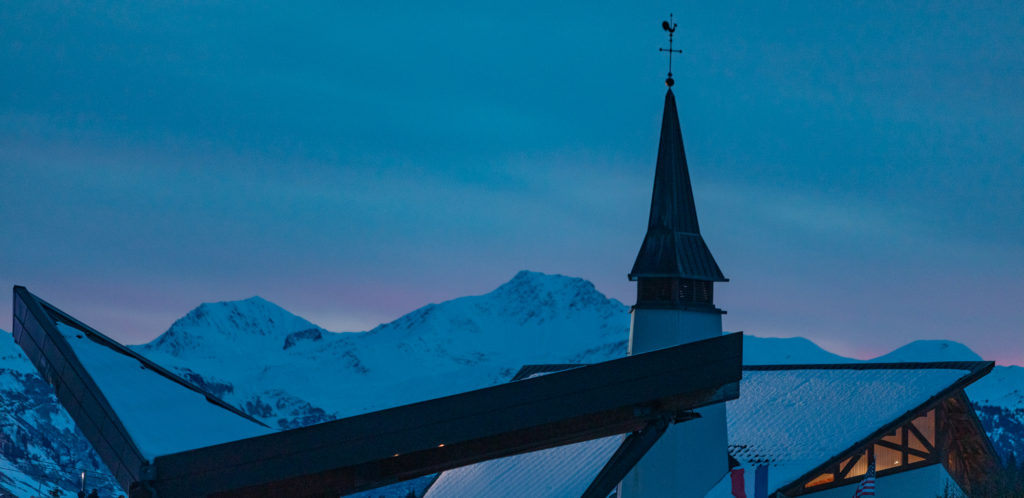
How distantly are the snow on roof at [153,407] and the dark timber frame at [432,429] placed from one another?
440 mm

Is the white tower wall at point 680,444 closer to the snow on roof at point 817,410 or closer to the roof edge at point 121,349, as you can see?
the snow on roof at point 817,410

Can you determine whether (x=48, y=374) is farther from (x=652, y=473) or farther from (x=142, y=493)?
(x=652, y=473)

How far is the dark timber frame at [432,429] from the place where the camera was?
17125mm

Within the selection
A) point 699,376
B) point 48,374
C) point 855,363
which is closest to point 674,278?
point 855,363

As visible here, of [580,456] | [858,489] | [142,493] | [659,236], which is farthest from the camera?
[580,456]

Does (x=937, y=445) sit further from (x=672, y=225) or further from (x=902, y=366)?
(x=672, y=225)

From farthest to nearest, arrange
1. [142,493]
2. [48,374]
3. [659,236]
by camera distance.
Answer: [659,236]
[48,374]
[142,493]

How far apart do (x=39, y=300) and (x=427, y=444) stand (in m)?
7.31

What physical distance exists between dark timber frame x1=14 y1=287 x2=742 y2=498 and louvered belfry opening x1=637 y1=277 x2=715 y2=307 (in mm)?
16658

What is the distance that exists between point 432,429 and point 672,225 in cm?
2037

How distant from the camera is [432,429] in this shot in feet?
56.7

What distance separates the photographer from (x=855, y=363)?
42.6m

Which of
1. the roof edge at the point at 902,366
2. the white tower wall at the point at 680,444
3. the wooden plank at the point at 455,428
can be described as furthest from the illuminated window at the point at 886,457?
the wooden plank at the point at 455,428

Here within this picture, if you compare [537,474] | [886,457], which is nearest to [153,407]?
[537,474]
